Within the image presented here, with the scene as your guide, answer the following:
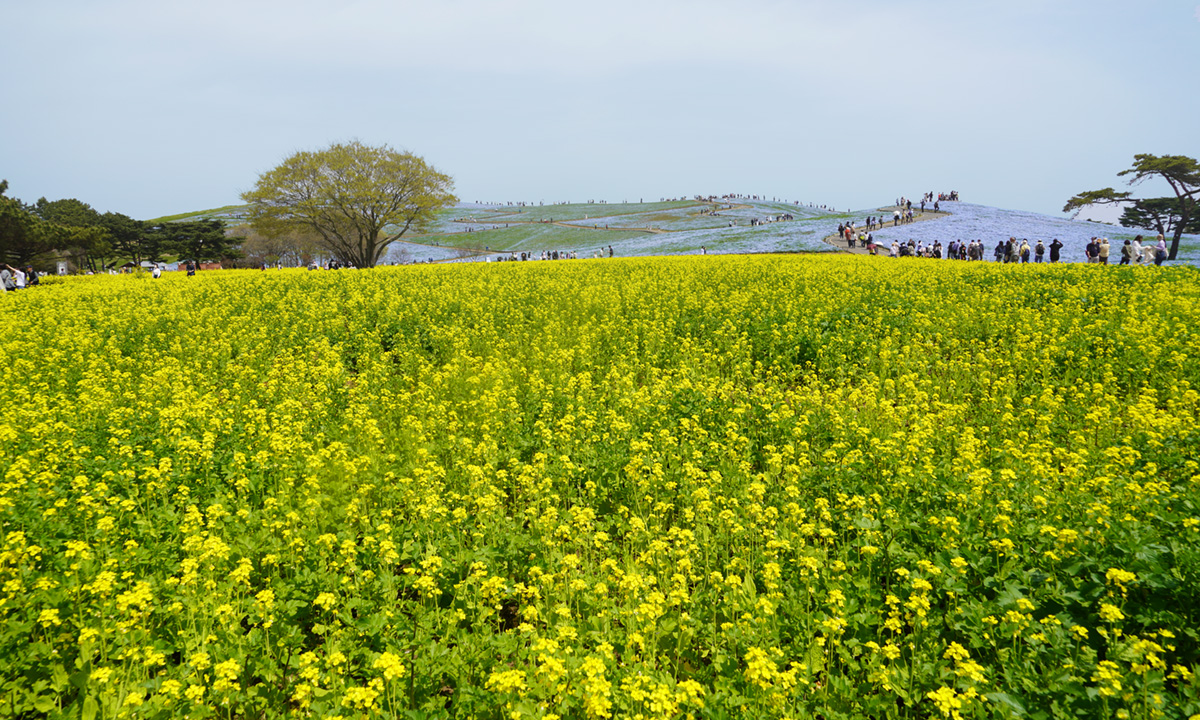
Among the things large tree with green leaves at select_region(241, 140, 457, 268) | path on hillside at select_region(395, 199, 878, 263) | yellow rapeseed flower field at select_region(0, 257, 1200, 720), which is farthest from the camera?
path on hillside at select_region(395, 199, 878, 263)

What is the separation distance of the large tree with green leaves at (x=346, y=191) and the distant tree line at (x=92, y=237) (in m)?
25.7

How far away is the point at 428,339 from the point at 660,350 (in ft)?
22.2

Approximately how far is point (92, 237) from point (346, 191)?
138 ft

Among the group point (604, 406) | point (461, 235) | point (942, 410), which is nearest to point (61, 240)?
point (461, 235)

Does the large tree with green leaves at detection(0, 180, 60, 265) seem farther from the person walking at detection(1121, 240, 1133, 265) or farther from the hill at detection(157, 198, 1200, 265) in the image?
the person walking at detection(1121, 240, 1133, 265)

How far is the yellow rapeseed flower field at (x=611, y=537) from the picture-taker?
407 centimetres

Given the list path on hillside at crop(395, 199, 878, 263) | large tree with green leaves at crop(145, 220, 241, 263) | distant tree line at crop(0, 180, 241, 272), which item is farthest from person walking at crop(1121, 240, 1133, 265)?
large tree with green leaves at crop(145, 220, 241, 263)

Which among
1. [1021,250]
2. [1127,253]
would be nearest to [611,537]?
[1021,250]

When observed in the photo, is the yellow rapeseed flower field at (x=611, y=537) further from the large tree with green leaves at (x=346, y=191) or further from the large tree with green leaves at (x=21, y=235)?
the large tree with green leaves at (x=21, y=235)

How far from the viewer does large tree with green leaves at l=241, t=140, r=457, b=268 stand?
5669 centimetres

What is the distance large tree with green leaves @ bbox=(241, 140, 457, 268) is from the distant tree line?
25747 millimetres

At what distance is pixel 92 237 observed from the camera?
71938mm

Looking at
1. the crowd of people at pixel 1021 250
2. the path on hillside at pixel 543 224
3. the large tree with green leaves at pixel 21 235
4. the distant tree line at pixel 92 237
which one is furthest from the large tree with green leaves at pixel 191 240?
the crowd of people at pixel 1021 250

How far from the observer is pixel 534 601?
5348 mm
